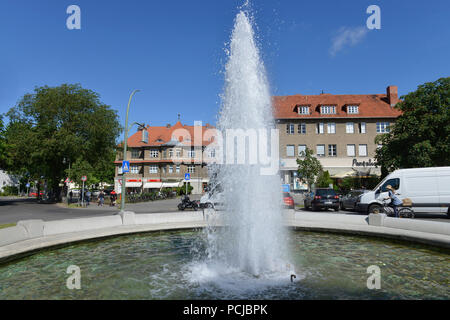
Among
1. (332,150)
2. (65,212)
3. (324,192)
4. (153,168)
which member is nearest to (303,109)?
(332,150)

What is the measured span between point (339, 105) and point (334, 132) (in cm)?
550

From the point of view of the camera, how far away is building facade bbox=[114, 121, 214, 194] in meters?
57.3

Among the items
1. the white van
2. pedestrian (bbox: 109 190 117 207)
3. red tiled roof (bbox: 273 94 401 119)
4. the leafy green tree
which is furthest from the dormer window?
pedestrian (bbox: 109 190 117 207)

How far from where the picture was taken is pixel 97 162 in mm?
38312

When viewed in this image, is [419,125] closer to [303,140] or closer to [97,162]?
[303,140]

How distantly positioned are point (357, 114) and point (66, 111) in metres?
41.4

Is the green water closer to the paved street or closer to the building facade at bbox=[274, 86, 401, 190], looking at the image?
the paved street

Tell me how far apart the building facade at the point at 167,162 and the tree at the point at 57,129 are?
65.1ft

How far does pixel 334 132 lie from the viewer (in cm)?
4556

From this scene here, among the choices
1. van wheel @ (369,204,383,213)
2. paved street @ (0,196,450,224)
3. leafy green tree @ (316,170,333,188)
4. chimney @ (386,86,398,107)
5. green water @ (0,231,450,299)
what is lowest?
paved street @ (0,196,450,224)

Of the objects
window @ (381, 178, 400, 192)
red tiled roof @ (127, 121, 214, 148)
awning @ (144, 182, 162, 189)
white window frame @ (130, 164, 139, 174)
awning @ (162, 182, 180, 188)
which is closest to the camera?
window @ (381, 178, 400, 192)

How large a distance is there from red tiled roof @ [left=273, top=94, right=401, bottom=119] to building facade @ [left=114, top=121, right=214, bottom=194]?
712 inches

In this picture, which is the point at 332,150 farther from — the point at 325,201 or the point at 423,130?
the point at 325,201

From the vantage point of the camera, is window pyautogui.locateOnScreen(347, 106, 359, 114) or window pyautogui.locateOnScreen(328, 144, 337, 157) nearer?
window pyautogui.locateOnScreen(328, 144, 337, 157)
